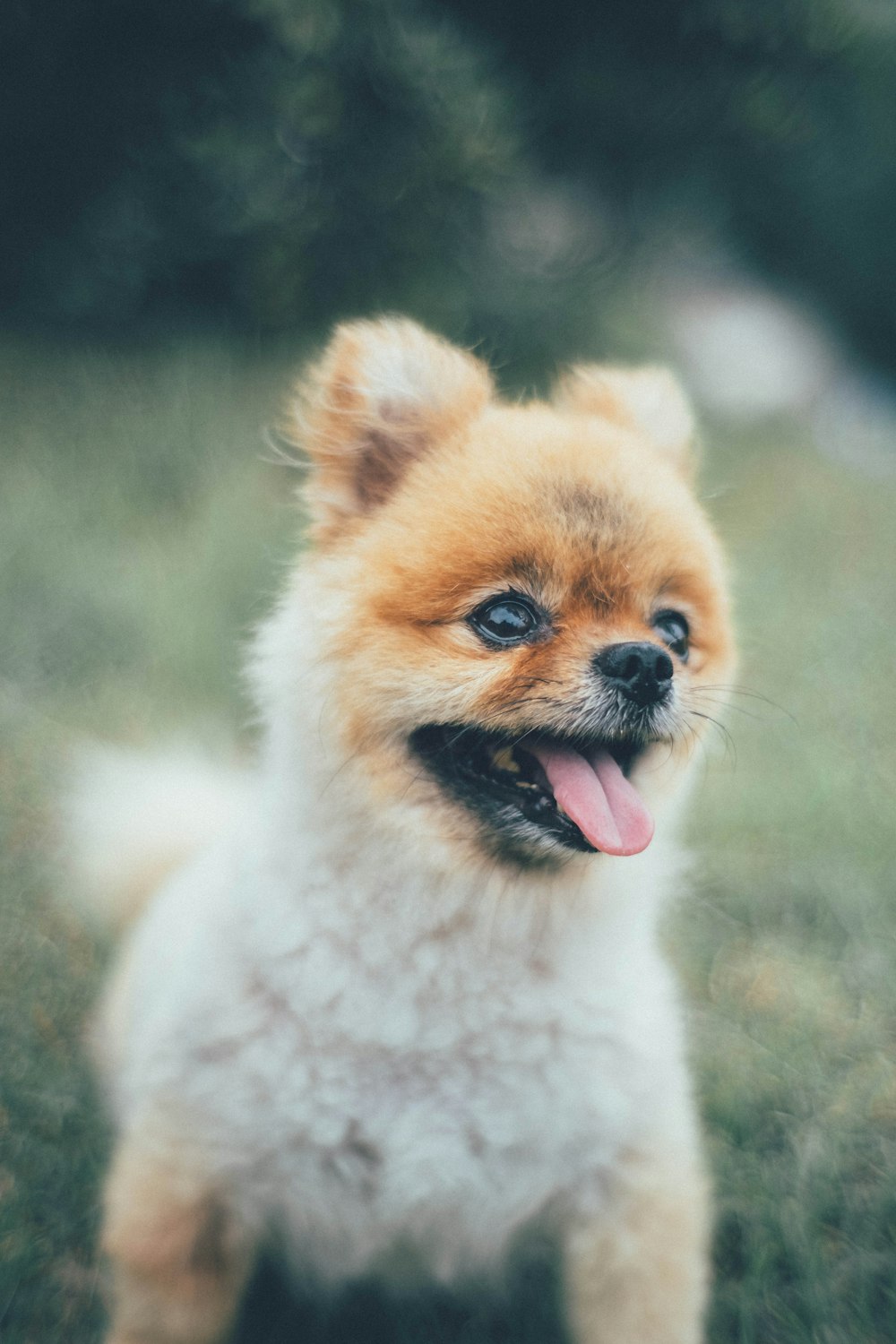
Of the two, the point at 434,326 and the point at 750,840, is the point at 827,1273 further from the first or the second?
the point at 434,326

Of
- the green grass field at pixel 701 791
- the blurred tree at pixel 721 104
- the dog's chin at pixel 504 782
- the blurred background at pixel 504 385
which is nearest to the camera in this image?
the dog's chin at pixel 504 782

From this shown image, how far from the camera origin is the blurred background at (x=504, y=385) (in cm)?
188

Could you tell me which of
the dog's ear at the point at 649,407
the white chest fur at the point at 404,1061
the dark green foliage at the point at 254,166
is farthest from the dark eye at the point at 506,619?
the dark green foliage at the point at 254,166

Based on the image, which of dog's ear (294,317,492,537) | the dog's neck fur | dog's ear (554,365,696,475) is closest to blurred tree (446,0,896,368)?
dog's ear (554,365,696,475)

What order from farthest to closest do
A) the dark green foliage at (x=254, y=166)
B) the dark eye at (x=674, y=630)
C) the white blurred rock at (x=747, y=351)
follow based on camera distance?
the white blurred rock at (x=747, y=351), the dark green foliage at (x=254, y=166), the dark eye at (x=674, y=630)

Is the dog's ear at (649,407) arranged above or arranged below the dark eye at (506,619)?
above

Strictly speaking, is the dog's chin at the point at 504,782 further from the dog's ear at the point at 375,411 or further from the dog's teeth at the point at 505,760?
the dog's ear at the point at 375,411

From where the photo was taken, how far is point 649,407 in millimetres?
1813

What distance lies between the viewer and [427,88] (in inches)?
188

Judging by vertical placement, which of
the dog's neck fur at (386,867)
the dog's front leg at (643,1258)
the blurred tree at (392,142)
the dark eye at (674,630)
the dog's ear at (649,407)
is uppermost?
the blurred tree at (392,142)

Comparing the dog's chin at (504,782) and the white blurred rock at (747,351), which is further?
the white blurred rock at (747,351)

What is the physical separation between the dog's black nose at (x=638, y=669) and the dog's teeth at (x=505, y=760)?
8.8 inches

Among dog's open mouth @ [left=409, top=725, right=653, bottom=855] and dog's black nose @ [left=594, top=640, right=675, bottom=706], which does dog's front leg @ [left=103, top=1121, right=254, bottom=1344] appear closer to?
dog's open mouth @ [left=409, top=725, right=653, bottom=855]

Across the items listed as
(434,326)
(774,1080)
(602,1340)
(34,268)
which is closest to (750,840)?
(774,1080)
